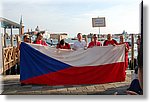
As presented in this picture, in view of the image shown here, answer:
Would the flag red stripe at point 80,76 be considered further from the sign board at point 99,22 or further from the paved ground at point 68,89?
the sign board at point 99,22

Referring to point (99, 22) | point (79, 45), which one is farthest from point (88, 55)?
point (99, 22)

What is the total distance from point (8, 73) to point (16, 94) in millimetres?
1238

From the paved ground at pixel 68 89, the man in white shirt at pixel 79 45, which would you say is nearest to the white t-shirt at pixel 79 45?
the man in white shirt at pixel 79 45

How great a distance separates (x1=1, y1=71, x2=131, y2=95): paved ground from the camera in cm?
315

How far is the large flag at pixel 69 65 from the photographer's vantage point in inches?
137

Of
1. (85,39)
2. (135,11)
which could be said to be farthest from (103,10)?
(85,39)

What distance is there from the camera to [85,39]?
352 centimetres

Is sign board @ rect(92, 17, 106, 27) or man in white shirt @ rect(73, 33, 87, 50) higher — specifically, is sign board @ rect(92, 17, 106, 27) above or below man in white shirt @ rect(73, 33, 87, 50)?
above

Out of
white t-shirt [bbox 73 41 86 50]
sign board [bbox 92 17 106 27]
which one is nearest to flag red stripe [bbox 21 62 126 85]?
white t-shirt [bbox 73 41 86 50]

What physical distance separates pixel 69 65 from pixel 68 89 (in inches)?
13.6

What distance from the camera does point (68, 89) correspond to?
3291 millimetres

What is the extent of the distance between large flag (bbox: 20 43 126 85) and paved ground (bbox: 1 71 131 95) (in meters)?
0.10

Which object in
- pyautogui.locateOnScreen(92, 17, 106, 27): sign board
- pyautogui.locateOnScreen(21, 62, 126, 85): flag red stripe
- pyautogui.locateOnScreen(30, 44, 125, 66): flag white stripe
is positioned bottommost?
pyautogui.locateOnScreen(21, 62, 126, 85): flag red stripe

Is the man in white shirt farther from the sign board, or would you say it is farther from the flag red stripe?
the sign board
